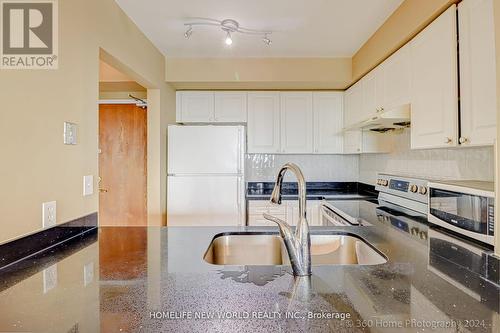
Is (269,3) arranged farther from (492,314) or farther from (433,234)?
(492,314)

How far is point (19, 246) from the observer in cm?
111

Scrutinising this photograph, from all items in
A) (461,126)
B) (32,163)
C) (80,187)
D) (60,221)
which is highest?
(461,126)

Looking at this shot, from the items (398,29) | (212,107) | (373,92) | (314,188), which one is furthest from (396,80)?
(212,107)

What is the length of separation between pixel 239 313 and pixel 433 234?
1.25 metres

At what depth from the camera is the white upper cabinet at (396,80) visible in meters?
1.97

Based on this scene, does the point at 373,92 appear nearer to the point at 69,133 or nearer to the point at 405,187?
the point at 405,187

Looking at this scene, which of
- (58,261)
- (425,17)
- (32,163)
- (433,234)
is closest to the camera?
(58,261)

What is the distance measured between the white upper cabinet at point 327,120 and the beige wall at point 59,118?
217cm

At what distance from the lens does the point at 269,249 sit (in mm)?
1524

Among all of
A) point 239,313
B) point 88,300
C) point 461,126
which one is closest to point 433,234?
point 461,126

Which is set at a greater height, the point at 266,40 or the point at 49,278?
the point at 266,40

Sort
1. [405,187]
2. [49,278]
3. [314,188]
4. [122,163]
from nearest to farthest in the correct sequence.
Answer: [49,278] < [405,187] < [122,163] < [314,188]

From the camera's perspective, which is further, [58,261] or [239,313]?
[58,261]

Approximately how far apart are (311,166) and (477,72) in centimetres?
245
